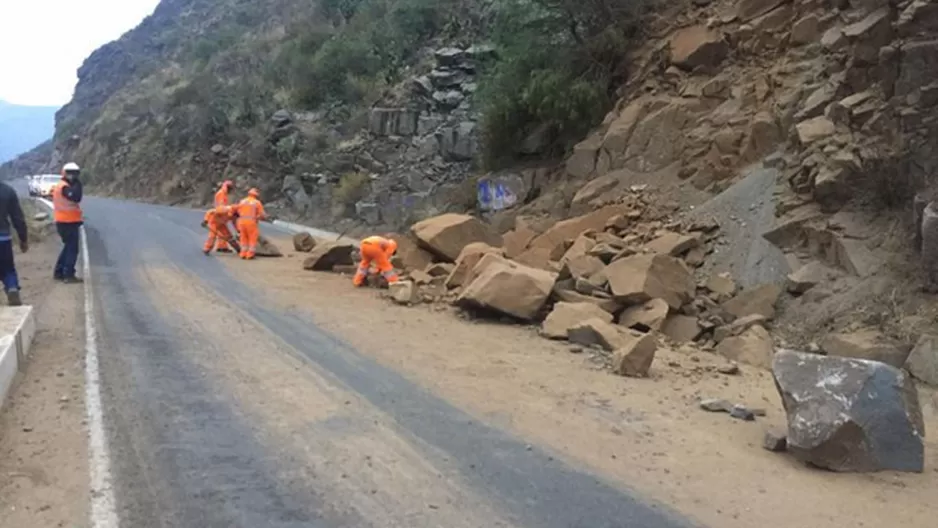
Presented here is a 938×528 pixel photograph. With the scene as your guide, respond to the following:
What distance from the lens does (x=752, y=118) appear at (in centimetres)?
1442

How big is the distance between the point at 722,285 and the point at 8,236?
8684 millimetres

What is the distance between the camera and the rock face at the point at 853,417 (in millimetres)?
6371

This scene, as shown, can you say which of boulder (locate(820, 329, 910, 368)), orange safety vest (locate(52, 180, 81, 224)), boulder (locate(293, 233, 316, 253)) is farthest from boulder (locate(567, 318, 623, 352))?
boulder (locate(293, 233, 316, 253))

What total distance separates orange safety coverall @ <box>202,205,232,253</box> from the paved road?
8.29m

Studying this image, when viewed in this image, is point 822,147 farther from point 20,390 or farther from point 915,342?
point 20,390

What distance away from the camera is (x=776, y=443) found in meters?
6.71

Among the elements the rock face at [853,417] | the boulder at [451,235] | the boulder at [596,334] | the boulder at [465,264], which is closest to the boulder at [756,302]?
the boulder at [596,334]

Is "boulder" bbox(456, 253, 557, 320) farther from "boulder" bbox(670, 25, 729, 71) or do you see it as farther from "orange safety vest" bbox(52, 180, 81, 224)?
"orange safety vest" bbox(52, 180, 81, 224)

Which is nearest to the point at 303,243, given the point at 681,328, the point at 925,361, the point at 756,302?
the point at 681,328

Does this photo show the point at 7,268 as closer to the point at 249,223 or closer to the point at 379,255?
the point at 379,255

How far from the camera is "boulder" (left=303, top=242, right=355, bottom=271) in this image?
16.5m

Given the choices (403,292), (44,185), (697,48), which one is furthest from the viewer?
(44,185)

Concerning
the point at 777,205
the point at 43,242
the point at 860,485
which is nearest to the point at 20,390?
the point at 860,485

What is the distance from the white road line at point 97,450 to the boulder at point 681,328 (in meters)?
6.37
